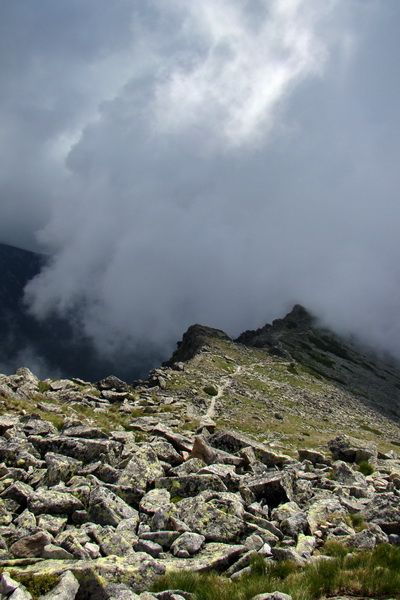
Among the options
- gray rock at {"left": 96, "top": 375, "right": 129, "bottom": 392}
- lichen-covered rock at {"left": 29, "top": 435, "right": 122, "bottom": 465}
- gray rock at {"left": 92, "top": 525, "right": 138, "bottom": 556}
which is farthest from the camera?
gray rock at {"left": 96, "top": 375, "right": 129, "bottom": 392}

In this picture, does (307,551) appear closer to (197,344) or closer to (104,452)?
(104,452)

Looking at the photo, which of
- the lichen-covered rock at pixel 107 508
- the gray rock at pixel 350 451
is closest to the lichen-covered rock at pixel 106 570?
the lichen-covered rock at pixel 107 508

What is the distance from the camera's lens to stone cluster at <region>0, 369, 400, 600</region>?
827 cm

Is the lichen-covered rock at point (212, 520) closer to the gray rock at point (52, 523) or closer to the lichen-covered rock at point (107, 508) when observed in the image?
the lichen-covered rock at point (107, 508)

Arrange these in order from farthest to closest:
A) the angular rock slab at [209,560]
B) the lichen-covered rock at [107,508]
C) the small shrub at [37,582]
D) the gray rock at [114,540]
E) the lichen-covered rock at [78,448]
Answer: the lichen-covered rock at [78,448], the lichen-covered rock at [107,508], the gray rock at [114,540], the angular rock slab at [209,560], the small shrub at [37,582]

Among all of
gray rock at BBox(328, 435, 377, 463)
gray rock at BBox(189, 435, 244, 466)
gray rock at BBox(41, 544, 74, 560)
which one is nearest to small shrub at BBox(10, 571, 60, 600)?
gray rock at BBox(41, 544, 74, 560)

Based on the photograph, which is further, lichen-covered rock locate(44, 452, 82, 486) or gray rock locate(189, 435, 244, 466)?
gray rock locate(189, 435, 244, 466)

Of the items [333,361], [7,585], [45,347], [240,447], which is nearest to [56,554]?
[7,585]

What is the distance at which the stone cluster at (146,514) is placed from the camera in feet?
27.1

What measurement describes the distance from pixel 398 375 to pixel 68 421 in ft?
655

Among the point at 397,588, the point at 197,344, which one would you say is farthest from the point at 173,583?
the point at 197,344

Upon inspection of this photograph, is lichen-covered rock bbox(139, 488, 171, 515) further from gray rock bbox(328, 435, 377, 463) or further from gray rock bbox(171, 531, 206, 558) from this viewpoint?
gray rock bbox(328, 435, 377, 463)

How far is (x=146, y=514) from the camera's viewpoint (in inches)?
457

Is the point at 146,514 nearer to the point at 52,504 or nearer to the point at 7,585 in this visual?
the point at 52,504
